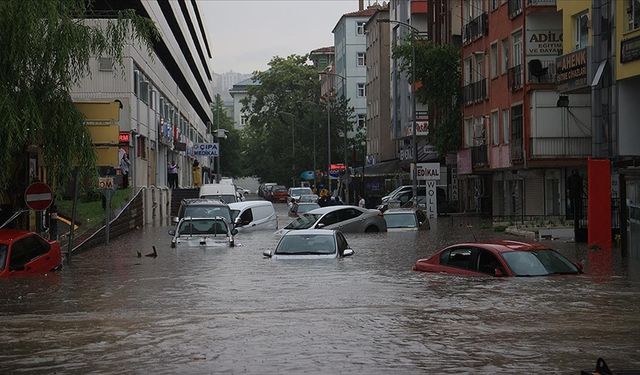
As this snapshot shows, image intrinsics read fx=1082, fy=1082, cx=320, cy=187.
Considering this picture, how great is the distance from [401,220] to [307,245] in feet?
63.2

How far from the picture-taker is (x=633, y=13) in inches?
1358

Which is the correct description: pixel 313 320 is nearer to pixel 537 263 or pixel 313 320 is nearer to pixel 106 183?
pixel 537 263

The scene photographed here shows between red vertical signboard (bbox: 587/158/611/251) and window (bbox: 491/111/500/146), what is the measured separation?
63.9 ft

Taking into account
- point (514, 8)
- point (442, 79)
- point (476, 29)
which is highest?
point (476, 29)

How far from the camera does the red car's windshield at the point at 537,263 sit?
21500 millimetres

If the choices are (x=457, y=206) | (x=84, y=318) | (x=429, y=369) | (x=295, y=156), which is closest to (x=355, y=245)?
(x=84, y=318)

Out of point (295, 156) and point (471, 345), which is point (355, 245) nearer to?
point (471, 345)

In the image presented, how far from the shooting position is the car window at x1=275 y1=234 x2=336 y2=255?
27.5 meters

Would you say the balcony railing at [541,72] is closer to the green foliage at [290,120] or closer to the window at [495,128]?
the window at [495,128]

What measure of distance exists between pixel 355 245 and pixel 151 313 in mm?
19360

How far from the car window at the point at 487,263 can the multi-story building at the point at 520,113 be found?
20078mm

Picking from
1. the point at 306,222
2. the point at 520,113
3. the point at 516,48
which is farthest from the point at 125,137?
the point at 516,48

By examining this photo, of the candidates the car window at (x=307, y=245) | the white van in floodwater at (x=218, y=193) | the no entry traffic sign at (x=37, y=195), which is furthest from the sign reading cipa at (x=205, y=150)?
the no entry traffic sign at (x=37, y=195)

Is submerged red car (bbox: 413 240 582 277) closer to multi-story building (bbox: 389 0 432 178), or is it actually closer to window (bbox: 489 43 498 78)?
window (bbox: 489 43 498 78)
